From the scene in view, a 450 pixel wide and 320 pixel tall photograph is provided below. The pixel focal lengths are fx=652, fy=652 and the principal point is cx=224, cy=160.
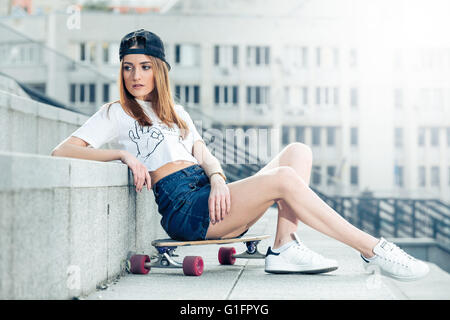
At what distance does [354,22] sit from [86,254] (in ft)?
130

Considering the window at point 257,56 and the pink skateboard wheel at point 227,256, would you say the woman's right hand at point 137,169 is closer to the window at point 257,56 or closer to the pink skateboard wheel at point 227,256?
the pink skateboard wheel at point 227,256

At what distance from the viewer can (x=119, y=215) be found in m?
4.36

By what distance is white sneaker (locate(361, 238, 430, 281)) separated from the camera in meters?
4.07

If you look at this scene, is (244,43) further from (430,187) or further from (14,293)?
(14,293)

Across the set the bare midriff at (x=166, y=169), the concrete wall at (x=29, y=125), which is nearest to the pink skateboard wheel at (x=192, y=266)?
the bare midriff at (x=166, y=169)

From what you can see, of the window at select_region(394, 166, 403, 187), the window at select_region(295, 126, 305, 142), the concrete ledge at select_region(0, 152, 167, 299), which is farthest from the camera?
the window at select_region(394, 166, 403, 187)

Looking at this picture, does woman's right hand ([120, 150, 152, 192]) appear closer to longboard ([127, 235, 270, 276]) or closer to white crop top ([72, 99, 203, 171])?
Answer: white crop top ([72, 99, 203, 171])

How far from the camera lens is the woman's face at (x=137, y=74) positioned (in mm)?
4453

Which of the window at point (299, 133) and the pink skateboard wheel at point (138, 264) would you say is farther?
the window at point (299, 133)

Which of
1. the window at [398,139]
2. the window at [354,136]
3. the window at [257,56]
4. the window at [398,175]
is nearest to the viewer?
the window at [257,56]

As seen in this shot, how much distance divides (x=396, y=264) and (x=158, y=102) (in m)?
1.93

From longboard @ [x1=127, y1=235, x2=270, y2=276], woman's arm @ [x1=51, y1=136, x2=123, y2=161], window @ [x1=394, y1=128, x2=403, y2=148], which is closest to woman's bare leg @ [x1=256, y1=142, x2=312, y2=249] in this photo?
longboard @ [x1=127, y1=235, x2=270, y2=276]

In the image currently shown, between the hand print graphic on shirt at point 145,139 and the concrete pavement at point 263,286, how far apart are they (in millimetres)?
846

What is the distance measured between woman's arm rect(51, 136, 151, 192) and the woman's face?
471mm
